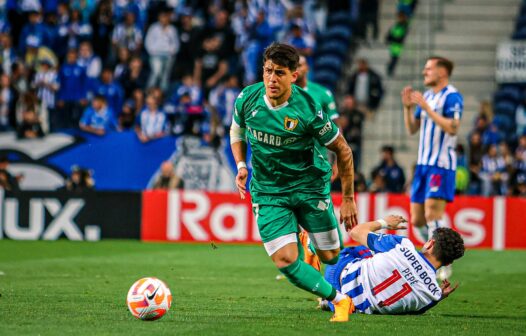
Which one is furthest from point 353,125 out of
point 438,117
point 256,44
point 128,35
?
point 438,117

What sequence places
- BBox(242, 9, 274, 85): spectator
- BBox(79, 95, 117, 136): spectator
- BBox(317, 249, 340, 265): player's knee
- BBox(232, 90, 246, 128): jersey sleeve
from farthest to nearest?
BBox(242, 9, 274, 85): spectator → BBox(79, 95, 117, 136): spectator → BBox(317, 249, 340, 265): player's knee → BBox(232, 90, 246, 128): jersey sleeve

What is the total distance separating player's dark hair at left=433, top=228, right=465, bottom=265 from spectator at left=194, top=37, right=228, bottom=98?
Answer: 1368 centimetres

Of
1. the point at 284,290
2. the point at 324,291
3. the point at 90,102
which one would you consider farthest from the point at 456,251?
the point at 90,102

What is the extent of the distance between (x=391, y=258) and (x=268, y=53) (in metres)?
2.05

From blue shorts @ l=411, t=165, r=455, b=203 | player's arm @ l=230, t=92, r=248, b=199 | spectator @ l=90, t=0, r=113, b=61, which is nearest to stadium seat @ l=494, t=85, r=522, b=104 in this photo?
spectator @ l=90, t=0, r=113, b=61

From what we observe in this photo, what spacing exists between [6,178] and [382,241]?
12235 mm

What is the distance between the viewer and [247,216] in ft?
58.3

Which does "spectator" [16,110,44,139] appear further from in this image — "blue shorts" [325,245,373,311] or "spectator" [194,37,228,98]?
"blue shorts" [325,245,373,311]

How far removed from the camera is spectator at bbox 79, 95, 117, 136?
2066cm

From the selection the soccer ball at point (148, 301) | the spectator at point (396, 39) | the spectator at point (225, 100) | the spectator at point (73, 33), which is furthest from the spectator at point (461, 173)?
the soccer ball at point (148, 301)

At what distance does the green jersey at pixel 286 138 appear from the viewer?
795 cm

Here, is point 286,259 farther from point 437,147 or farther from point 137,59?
point 137,59

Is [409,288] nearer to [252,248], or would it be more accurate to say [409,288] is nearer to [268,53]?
[268,53]

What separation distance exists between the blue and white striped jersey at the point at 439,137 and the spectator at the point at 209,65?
33.5 ft
